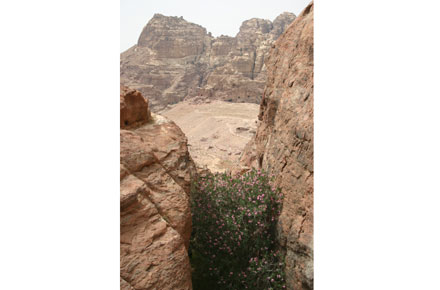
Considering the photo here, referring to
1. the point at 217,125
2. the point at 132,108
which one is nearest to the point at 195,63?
the point at 217,125

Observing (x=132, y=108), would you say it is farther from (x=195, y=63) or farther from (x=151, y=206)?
(x=195, y=63)

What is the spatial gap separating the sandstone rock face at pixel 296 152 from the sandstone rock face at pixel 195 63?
1038 inches

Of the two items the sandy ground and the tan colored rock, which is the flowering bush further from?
the sandy ground

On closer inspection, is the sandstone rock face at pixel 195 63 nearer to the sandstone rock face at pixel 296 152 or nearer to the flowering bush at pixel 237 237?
the sandstone rock face at pixel 296 152

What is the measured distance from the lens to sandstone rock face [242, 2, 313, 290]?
9.34 ft

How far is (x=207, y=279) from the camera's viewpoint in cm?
335

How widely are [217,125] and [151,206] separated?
20.1 metres

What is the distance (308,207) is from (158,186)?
4.25ft

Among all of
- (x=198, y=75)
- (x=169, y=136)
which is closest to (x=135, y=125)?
(x=169, y=136)

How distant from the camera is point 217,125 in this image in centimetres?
2261

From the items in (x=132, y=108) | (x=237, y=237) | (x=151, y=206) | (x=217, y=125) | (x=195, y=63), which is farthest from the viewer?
(x=195, y=63)

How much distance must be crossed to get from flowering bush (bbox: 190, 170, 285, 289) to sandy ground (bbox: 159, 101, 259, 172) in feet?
31.8

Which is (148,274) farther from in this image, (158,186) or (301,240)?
(301,240)

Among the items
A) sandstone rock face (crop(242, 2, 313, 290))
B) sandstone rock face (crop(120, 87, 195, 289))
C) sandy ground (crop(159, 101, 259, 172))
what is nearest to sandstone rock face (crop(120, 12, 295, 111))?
sandy ground (crop(159, 101, 259, 172))
